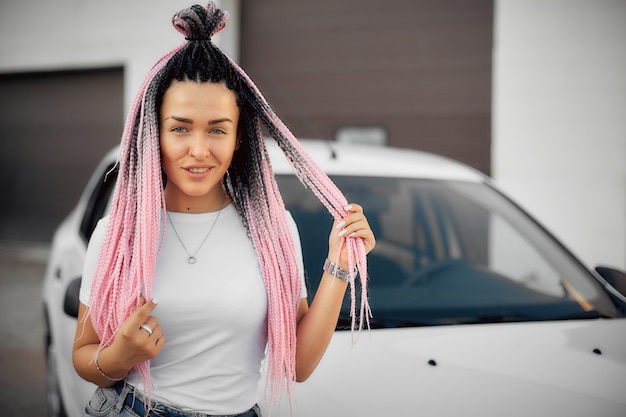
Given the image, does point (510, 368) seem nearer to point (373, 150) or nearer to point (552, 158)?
point (373, 150)

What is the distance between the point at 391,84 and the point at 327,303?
16.8ft

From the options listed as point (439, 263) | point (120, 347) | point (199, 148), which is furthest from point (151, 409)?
point (439, 263)

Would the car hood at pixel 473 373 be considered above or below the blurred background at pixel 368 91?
below

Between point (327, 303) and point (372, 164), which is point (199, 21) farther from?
point (372, 164)

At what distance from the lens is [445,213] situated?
2.92 m

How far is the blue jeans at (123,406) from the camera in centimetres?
104

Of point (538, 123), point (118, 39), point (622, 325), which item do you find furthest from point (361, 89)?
point (622, 325)

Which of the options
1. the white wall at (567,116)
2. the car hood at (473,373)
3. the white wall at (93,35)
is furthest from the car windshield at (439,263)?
the white wall at (93,35)

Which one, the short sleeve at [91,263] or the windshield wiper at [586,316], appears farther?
A: the windshield wiper at [586,316]

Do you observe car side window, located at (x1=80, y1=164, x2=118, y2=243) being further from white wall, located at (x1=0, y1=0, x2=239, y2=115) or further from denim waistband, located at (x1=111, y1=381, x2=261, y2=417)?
white wall, located at (x1=0, y1=0, x2=239, y2=115)

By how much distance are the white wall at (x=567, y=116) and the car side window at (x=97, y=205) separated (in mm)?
3878

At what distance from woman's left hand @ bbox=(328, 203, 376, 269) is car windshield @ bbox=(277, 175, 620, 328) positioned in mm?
658

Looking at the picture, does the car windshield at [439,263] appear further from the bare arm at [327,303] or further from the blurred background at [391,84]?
the blurred background at [391,84]

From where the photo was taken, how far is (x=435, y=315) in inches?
71.0
